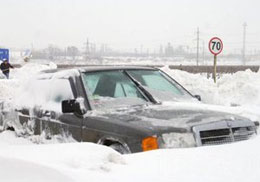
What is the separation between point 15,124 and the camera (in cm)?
621

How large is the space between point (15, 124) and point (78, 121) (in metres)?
1.81

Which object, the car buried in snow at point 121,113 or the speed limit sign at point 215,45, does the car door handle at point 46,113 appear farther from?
the speed limit sign at point 215,45

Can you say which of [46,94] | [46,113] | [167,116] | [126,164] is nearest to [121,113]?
[167,116]

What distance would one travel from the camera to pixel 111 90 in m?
5.23

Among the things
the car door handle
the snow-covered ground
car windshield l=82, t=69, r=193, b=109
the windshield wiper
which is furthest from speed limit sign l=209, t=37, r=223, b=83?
the snow-covered ground

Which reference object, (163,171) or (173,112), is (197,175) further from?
(173,112)

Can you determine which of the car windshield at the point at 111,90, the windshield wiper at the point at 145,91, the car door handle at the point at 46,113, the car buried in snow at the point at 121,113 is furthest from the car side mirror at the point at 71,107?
the windshield wiper at the point at 145,91

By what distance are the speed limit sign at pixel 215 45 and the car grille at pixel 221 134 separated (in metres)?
9.75

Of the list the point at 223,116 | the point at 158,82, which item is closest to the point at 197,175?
the point at 223,116

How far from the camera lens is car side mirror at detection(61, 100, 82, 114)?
4754 mm

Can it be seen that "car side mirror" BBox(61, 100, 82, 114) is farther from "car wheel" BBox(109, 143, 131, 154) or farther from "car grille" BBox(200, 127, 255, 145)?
"car grille" BBox(200, 127, 255, 145)

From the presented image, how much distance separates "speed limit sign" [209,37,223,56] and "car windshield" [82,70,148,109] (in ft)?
30.0

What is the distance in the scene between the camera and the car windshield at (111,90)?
4.99 meters

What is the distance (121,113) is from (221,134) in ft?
3.62
